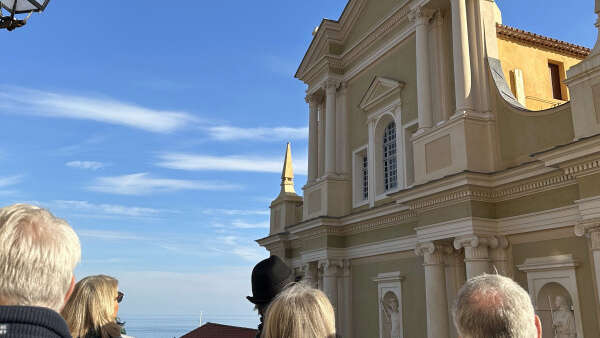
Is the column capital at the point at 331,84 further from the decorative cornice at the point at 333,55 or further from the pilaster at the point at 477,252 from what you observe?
the pilaster at the point at 477,252

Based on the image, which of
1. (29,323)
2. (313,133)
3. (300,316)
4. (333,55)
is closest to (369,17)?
(333,55)

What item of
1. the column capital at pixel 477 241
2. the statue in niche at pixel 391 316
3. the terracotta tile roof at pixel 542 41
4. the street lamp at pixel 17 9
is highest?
the terracotta tile roof at pixel 542 41

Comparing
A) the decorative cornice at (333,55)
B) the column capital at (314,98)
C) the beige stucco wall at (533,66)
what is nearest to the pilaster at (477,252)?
the beige stucco wall at (533,66)

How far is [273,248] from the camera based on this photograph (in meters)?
20.5

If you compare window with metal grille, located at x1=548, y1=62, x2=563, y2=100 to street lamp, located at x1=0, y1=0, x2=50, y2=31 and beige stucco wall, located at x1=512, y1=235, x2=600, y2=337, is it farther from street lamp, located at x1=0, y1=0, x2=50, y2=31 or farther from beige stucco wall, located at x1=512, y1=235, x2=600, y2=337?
street lamp, located at x1=0, y1=0, x2=50, y2=31

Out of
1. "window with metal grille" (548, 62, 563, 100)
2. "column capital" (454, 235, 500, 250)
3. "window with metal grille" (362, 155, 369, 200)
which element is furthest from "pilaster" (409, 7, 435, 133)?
"window with metal grille" (362, 155, 369, 200)

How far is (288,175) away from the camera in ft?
69.2

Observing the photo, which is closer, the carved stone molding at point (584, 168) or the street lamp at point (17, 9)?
the street lamp at point (17, 9)

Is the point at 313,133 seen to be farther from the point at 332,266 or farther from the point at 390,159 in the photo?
the point at 332,266

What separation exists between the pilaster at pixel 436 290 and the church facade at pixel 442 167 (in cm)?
2

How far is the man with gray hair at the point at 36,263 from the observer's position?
5.31ft

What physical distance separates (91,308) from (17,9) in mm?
2731

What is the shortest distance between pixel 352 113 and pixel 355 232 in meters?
3.99

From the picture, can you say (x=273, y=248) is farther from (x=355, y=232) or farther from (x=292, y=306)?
(x=292, y=306)
